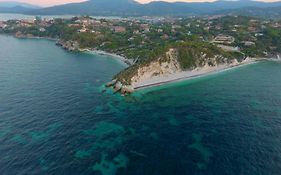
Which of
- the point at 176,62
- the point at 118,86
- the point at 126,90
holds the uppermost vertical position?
the point at 176,62

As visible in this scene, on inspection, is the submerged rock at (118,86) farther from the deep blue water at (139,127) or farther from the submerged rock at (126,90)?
the deep blue water at (139,127)

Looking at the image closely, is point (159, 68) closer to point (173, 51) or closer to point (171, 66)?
point (171, 66)

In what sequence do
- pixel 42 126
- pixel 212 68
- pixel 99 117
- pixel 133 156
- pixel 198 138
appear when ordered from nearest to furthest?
pixel 133 156 → pixel 198 138 → pixel 42 126 → pixel 99 117 → pixel 212 68

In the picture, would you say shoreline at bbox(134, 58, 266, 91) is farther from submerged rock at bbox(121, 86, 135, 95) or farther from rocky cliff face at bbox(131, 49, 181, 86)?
submerged rock at bbox(121, 86, 135, 95)

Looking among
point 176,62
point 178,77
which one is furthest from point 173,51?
point 178,77

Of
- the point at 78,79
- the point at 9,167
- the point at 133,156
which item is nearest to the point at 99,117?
the point at 133,156

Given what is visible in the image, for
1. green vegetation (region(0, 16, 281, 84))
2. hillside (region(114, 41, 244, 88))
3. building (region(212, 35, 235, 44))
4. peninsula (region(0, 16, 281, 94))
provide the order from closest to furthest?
hillside (region(114, 41, 244, 88))
peninsula (region(0, 16, 281, 94))
green vegetation (region(0, 16, 281, 84))
building (region(212, 35, 235, 44))

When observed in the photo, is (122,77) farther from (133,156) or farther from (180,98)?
(133,156)

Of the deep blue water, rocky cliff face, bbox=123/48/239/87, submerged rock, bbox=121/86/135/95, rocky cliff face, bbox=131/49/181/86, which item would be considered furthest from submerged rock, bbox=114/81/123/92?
rocky cliff face, bbox=131/49/181/86
